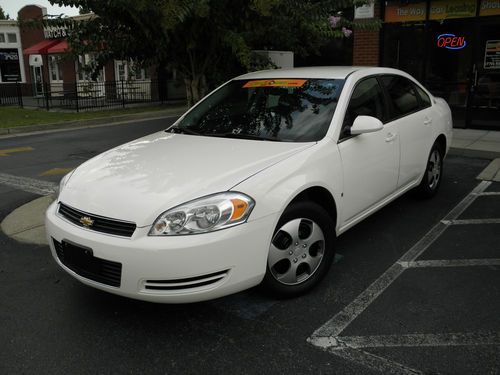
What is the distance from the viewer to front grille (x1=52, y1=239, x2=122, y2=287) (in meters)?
2.87

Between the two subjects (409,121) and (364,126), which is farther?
(409,121)


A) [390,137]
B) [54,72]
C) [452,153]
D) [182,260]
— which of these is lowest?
[452,153]

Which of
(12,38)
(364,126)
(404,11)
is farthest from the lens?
(12,38)

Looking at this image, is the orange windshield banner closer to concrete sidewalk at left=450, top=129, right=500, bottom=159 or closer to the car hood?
the car hood

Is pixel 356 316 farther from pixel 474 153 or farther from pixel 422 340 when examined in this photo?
pixel 474 153

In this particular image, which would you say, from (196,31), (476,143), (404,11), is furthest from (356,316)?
(404,11)

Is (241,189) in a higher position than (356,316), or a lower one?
higher

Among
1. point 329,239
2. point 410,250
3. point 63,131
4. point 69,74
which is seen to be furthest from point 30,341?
point 69,74

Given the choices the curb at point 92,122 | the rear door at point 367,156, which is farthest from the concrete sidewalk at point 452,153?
the curb at point 92,122

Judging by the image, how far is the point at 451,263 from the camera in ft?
13.2

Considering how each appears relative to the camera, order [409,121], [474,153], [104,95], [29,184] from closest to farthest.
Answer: [409,121]
[29,184]
[474,153]
[104,95]

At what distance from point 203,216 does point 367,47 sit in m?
9.79

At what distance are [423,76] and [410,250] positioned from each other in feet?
25.7

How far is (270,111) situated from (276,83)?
37 cm
